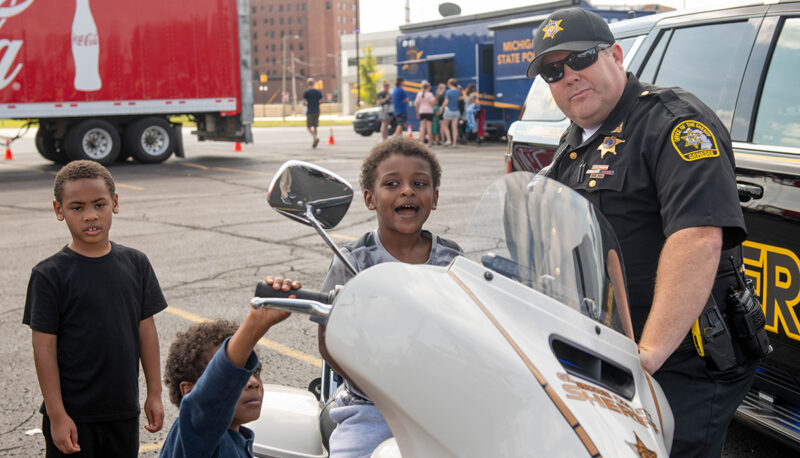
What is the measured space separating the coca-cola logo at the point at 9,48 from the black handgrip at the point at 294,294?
15450 mm

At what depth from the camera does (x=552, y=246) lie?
1.76 metres

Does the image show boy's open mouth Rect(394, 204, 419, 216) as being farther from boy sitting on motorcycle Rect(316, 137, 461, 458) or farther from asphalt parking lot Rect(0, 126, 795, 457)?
asphalt parking lot Rect(0, 126, 795, 457)

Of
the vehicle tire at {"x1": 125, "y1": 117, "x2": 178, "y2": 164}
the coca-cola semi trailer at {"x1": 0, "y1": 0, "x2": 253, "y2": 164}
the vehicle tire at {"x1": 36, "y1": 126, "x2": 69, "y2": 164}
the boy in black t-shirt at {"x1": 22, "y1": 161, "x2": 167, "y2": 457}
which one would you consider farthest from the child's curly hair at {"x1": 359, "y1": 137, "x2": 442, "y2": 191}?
the vehicle tire at {"x1": 36, "y1": 126, "x2": 69, "y2": 164}

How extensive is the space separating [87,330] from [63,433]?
333 millimetres

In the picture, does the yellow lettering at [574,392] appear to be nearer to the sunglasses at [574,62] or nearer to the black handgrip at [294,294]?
the black handgrip at [294,294]

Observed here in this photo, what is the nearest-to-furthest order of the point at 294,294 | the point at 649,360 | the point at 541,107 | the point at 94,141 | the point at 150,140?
the point at 294,294 < the point at 649,360 < the point at 541,107 < the point at 94,141 < the point at 150,140

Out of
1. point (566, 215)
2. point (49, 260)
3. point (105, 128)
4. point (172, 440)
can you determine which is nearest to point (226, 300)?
point (49, 260)

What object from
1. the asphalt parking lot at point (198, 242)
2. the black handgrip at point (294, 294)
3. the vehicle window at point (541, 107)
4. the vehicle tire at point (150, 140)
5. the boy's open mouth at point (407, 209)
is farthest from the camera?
the vehicle tire at point (150, 140)

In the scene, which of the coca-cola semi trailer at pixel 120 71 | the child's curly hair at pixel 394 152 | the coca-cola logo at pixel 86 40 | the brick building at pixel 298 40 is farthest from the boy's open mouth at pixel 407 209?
the brick building at pixel 298 40

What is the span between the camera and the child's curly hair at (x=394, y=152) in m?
2.50

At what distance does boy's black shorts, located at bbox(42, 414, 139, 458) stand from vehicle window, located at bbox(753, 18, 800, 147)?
2.80 meters

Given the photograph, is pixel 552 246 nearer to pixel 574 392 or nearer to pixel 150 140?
pixel 574 392

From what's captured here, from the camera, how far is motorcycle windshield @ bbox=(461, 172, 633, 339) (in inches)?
66.5

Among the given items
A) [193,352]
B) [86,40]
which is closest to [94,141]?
[86,40]
